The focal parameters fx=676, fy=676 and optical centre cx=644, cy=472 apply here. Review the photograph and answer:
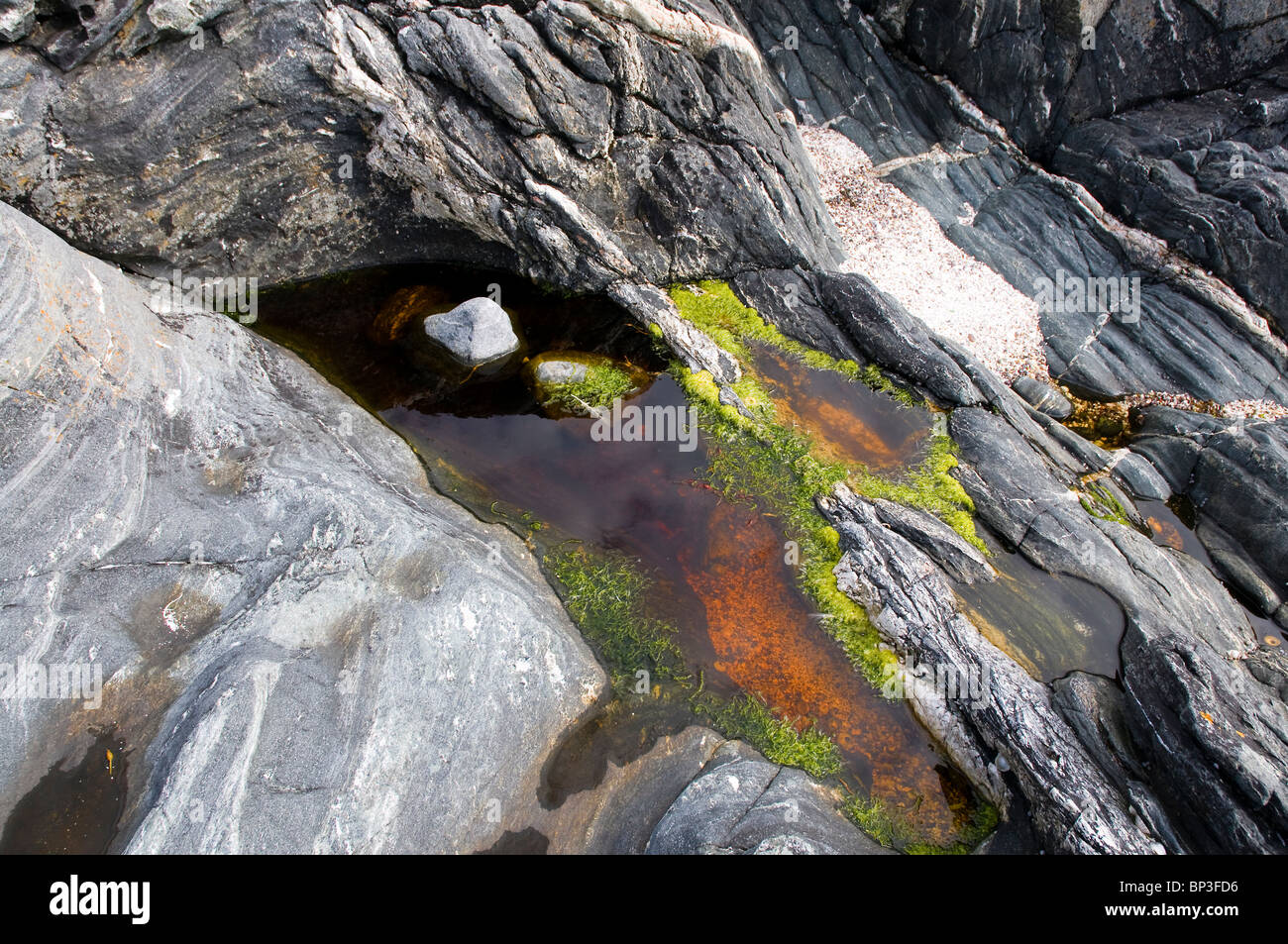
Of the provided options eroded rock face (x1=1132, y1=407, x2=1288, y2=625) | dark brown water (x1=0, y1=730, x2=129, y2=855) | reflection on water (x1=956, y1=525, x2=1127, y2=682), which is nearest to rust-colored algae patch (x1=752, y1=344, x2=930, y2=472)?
reflection on water (x1=956, y1=525, x2=1127, y2=682)

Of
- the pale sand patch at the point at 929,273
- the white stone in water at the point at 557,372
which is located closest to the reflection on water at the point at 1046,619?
the pale sand patch at the point at 929,273

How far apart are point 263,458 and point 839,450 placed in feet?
38.6

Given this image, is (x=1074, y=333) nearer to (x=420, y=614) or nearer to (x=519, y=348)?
(x=519, y=348)

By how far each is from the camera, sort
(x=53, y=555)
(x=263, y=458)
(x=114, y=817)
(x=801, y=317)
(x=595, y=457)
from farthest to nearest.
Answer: (x=801, y=317), (x=595, y=457), (x=263, y=458), (x=53, y=555), (x=114, y=817)

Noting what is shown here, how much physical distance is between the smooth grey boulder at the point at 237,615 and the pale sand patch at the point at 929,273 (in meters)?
14.7

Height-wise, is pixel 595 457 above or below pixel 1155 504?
below

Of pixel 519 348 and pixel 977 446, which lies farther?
pixel 519 348

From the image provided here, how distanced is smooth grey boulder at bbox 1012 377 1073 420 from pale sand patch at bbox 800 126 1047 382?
2.39 ft

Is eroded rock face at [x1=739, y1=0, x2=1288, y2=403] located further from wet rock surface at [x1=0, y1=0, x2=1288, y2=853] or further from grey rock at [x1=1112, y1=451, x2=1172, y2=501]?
grey rock at [x1=1112, y1=451, x2=1172, y2=501]

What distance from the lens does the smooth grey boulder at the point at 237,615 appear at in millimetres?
8719

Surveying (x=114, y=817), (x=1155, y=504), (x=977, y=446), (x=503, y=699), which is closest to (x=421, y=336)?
(x=503, y=699)

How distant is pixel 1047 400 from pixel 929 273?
5605 mm

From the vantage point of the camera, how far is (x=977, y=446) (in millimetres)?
15141

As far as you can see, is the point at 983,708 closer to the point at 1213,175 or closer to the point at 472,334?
the point at 472,334
